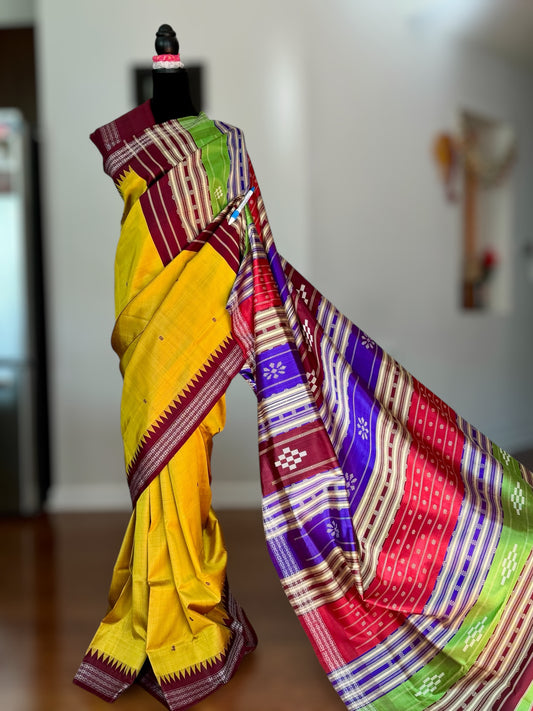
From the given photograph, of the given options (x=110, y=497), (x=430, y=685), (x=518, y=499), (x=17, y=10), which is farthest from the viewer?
(x=17, y=10)

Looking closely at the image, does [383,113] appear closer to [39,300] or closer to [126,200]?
[39,300]

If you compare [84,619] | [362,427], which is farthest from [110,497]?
[362,427]

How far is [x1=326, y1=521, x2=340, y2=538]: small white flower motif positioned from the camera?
1.60 metres

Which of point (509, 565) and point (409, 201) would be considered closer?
point (509, 565)

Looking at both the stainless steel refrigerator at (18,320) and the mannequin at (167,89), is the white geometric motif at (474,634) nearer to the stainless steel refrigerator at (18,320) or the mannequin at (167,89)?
the mannequin at (167,89)

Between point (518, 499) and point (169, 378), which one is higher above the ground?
point (169, 378)

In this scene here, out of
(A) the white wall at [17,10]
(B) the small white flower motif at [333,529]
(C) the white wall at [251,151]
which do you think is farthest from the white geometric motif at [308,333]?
(A) the white wall at [17,10]

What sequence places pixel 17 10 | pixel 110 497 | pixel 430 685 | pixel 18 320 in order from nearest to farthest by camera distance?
pixel 430 685
pixel 18 320
pixel 110 497
pixel 17 10

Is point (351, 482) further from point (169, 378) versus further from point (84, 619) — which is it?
point (84, 619)

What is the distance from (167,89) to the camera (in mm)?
1769

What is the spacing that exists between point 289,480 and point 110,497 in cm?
207

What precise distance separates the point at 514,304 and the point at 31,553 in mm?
3308

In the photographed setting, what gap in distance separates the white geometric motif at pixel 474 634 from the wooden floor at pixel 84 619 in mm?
325

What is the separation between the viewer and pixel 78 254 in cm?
345
